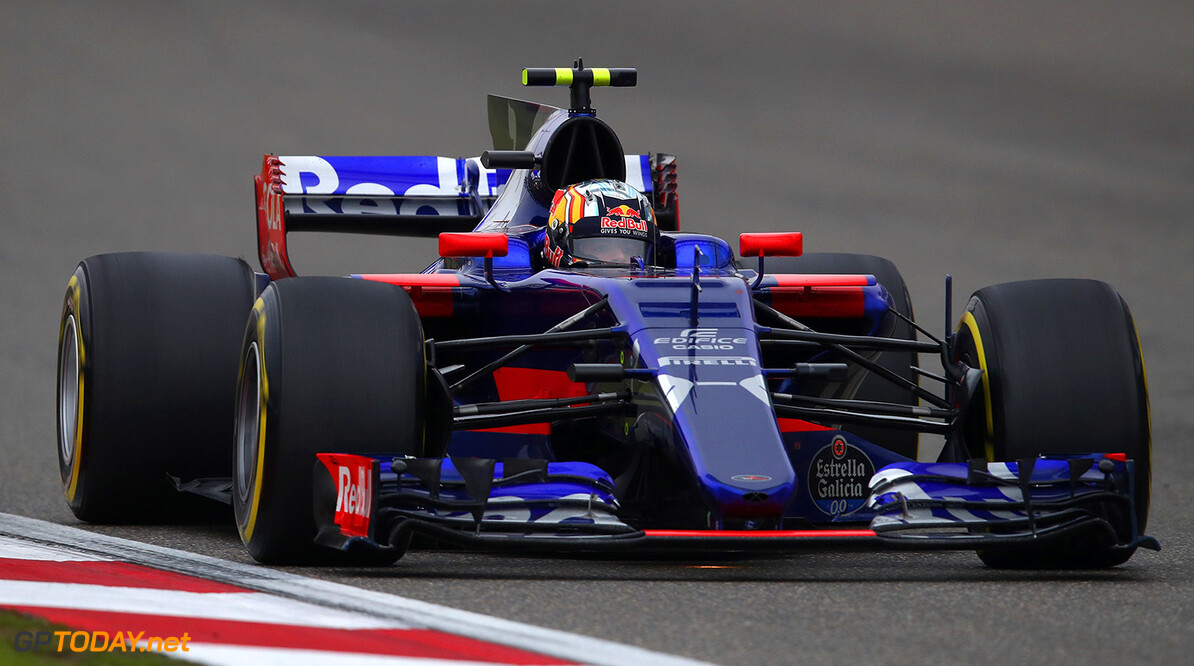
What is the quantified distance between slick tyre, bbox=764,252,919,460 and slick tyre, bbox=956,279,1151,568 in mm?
1511

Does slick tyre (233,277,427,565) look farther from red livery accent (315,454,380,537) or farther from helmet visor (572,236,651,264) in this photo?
helmet visor (572,236,651,264)

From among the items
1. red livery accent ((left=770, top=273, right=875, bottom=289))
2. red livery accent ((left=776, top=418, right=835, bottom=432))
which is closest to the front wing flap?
red livery accent ((left=776, top=418, right=835, bottom=432))

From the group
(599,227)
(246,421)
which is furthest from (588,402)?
(246,421)

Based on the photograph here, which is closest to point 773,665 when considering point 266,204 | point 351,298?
point 351,298

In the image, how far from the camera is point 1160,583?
5.67 m

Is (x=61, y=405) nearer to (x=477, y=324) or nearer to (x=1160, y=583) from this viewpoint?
(x=477, y=324)

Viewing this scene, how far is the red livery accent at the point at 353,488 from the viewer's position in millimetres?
5430

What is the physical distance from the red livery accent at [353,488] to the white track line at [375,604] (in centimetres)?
26

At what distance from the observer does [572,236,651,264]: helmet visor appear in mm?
7312

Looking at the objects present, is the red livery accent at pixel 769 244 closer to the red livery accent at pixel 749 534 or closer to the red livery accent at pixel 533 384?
the red livery accent at pixel 533 384

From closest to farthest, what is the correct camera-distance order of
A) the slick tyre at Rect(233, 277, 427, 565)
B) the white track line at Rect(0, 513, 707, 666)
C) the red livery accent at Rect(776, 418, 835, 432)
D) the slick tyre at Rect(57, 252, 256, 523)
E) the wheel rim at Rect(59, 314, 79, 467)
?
the white track line at Rect(0, 513, 707, 666) < the slick tyre at Rect(233, 277, 427, 565) < the red livery accent at Rect(776, 418, 835, 432) < the slick tyre at Rect(57, 252, 256, 523) < the wheel rim at Rect(59, 314, 79, 467)

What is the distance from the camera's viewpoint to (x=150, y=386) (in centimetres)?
762

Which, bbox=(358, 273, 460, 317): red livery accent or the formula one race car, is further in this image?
bbox=(358, 273, 460, 317): red livery accent

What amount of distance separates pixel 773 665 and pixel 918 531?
1952 millimetres
